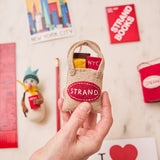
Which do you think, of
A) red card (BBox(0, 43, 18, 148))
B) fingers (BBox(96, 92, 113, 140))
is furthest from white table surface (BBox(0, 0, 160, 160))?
fingers (BBox(96, 92, 113, 140))

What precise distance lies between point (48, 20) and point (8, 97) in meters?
0.42

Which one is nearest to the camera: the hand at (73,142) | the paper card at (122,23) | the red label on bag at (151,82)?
the hand at (73,142)

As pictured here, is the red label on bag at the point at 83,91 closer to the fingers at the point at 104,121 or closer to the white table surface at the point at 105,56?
the fingers at the point at 104,121

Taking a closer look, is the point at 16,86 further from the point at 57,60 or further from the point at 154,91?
the point at 154,91

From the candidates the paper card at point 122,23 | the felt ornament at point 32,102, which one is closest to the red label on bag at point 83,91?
the felt ornament at point 32,102

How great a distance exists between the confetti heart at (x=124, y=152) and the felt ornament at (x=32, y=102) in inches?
12.5

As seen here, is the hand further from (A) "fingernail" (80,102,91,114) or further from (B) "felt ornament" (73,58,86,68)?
(B) "felt ornament" (73,58,86,68)

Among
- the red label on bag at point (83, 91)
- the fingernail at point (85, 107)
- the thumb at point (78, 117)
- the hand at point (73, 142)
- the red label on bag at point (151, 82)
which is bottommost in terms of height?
the hand at point (73, 142)

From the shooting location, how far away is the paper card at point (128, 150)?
2.06 feet

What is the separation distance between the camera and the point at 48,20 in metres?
0.80

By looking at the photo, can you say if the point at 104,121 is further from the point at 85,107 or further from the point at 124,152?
the point at 124,152

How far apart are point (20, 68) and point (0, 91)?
14cm

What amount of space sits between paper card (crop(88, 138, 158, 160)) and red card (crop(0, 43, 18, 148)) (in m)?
0.36

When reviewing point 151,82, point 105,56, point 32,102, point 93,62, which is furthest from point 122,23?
point 32,102
